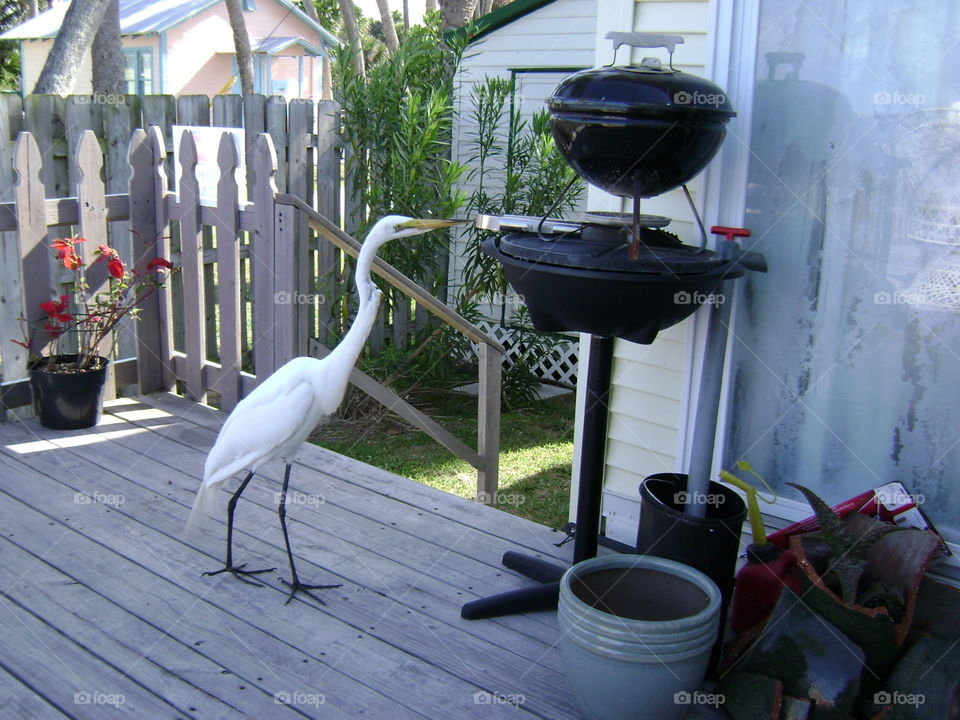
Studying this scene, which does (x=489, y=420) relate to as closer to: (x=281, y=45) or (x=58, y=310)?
(x=58, y=310)

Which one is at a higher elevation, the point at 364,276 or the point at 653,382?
the point at 364,276

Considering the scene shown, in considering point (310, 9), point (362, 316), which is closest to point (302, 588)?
point (362, 316)

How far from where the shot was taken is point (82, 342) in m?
4.82

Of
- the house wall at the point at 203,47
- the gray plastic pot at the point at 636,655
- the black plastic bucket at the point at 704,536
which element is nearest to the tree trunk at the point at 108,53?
the house wall at the point at 203,47

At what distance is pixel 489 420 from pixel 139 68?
25.8 meters

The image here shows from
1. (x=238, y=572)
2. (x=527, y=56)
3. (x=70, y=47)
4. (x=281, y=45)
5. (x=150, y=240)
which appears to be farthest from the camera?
(x=281, y=45)

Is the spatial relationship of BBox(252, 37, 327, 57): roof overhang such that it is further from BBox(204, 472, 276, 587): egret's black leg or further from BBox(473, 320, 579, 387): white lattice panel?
BBox(204, 472, 276, 587): egret's black leg

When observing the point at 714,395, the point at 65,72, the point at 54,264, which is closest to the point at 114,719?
the point at 714,395

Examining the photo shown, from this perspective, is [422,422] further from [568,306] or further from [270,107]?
[270,107]

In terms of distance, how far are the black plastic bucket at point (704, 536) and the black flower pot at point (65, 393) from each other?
3.12 meters

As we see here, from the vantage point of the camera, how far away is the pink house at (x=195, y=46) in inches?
954

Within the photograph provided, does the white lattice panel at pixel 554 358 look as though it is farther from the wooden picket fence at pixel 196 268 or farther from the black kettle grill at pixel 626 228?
the black kettle grill at pixel 626 228
